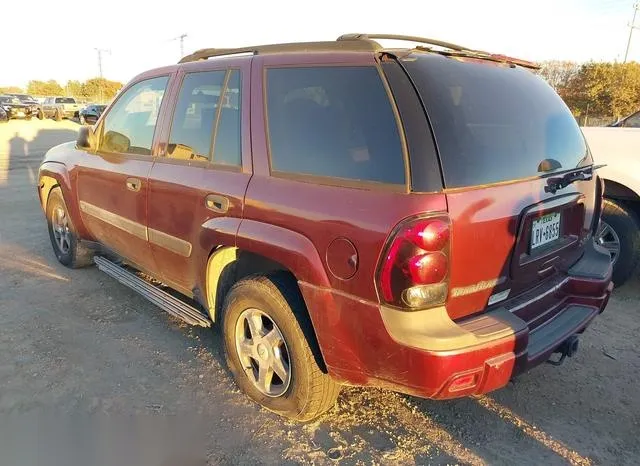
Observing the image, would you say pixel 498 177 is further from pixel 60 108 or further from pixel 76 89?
pixel 76 89

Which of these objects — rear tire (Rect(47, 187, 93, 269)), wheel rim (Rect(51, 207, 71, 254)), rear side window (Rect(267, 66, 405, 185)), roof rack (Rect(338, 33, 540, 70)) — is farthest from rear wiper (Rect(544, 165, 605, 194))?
wheel rim (Rect(51, 207, 71, 254))

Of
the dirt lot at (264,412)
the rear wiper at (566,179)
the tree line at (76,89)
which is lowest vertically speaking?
the dirt lot at (264,412)

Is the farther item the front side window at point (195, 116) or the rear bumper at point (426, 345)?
the front side window at point (195, 116)

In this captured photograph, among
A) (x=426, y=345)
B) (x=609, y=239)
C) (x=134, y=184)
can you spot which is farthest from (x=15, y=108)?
(x=426, y=345)

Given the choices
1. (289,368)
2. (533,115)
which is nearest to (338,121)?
(533,115)

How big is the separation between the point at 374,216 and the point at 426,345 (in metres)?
0.57

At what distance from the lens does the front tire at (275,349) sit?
2.54 metres

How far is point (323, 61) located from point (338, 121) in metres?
0.34

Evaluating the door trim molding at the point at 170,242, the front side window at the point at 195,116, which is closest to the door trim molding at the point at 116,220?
the door trim molding at the point at 170,242

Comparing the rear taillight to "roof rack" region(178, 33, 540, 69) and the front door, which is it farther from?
the front door

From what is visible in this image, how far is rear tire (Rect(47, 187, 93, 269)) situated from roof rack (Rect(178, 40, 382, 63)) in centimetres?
242

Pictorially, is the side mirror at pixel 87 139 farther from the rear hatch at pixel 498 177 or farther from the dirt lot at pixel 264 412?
the rear hatch at pixel 498 177

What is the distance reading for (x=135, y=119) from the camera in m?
3.92

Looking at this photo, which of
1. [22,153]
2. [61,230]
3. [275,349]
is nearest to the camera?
[275,349]
